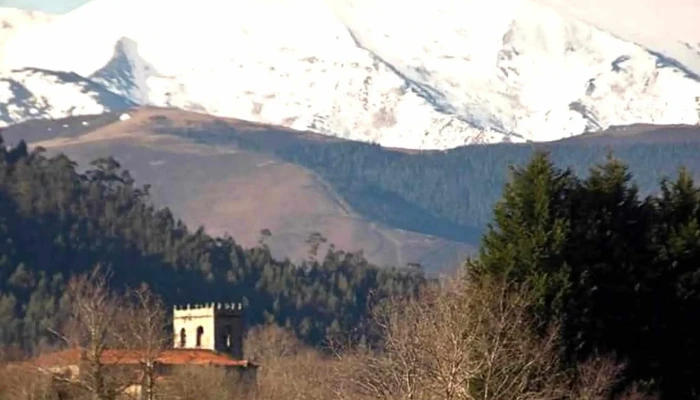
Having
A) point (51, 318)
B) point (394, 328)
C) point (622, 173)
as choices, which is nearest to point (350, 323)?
point (51, 318)

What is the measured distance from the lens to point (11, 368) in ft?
285

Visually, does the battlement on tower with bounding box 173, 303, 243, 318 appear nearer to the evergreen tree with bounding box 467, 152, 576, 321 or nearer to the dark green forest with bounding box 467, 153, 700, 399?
the dark green forest with bounding box 467, 153, 700, 399

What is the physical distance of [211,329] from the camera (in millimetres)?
141500

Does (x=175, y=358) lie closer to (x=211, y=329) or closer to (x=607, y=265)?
(x=211, y=329)

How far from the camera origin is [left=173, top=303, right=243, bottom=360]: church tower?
14050 cm

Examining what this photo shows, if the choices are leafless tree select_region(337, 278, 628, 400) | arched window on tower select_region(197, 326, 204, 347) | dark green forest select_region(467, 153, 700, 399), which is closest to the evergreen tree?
dark green forest select_region(467, 153, 700, 399)

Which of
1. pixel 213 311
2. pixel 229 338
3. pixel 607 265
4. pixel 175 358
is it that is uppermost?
pixel 607 265

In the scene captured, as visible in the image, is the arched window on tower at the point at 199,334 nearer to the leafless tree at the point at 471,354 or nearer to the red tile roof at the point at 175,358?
the red tile roof at the point at 175,358

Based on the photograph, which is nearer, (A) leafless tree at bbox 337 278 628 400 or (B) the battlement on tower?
(A) leafless tree at bbox 337 278 628 400

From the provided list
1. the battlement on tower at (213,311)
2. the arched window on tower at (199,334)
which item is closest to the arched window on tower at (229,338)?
the battlement on tower at (213,311)

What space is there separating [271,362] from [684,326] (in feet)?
233

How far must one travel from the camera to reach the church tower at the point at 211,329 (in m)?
140

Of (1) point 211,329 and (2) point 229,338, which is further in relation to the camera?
(2) point 229,338

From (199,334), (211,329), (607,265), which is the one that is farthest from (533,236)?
(199,334)
